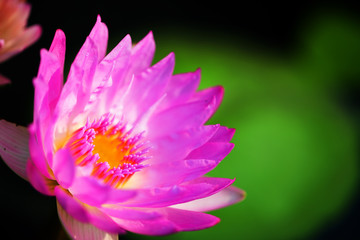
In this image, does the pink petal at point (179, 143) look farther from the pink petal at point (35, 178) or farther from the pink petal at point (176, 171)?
the pink petal at point (35, 178)

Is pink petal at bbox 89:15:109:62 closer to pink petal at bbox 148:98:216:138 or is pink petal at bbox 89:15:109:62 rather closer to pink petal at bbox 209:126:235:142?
pink petal at bbox 148:98:216:138

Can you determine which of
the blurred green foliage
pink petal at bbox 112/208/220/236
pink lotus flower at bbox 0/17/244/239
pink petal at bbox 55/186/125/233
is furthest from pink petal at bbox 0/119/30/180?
the blurred green foliage

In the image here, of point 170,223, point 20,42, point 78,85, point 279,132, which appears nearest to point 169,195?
point 170,223

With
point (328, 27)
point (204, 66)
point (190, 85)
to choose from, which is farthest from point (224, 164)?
point (328, 27)

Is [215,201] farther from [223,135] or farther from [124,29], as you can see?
[124,29]

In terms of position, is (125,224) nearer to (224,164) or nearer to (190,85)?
(190,85)

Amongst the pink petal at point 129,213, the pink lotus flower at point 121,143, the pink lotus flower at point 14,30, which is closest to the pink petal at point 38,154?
the pink lotus flower at point 121,143

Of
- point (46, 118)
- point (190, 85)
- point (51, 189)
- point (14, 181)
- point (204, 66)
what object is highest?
point (204, 66)
